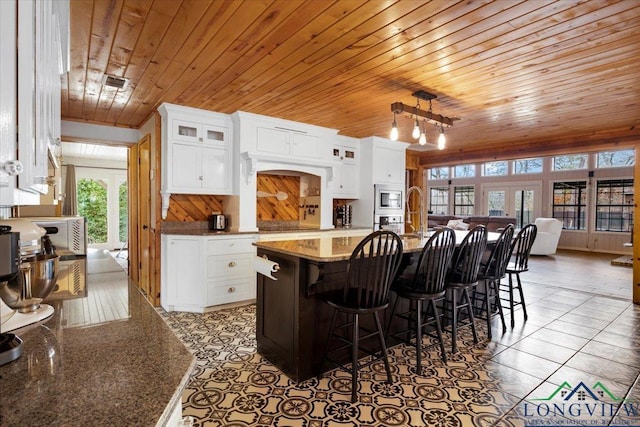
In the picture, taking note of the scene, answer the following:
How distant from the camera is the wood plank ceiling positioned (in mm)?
2033

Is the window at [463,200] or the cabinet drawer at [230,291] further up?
the window at [463,200]

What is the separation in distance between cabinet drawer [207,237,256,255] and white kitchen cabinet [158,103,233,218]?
68cm

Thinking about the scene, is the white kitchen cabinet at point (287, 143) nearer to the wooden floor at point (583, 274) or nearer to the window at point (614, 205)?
the wooden floor at point (583, 274)

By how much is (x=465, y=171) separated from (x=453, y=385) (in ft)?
36.0

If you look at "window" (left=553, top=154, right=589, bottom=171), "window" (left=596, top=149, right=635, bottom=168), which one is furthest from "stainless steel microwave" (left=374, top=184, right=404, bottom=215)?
"window" (left=596, top=149, right=635, bottom=168)

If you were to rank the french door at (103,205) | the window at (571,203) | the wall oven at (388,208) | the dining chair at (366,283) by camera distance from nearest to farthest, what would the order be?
1. the dining chair at (366,283)
2. the wall oven at (388,208)
3. the french door at (103,205)
4. the window at (571,203)

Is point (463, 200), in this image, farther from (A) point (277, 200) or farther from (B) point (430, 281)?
(B) point (430, 281)

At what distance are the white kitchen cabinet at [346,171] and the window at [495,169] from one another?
726 centimetres

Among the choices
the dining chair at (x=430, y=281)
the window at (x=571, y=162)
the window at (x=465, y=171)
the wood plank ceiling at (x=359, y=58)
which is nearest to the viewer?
the wood plank ceiling at (x=359, y=58)

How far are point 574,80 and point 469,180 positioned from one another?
9.46 metres

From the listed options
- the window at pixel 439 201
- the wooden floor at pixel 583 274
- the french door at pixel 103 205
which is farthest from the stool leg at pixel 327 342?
the window at pixel 439 201

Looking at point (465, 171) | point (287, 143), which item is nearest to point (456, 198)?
point (465, 171)

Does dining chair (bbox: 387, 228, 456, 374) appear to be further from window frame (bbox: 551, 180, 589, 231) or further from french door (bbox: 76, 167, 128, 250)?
window frame (bbox: 551, 180, 589, 231)

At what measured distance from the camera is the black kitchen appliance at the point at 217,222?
14.8 ft
